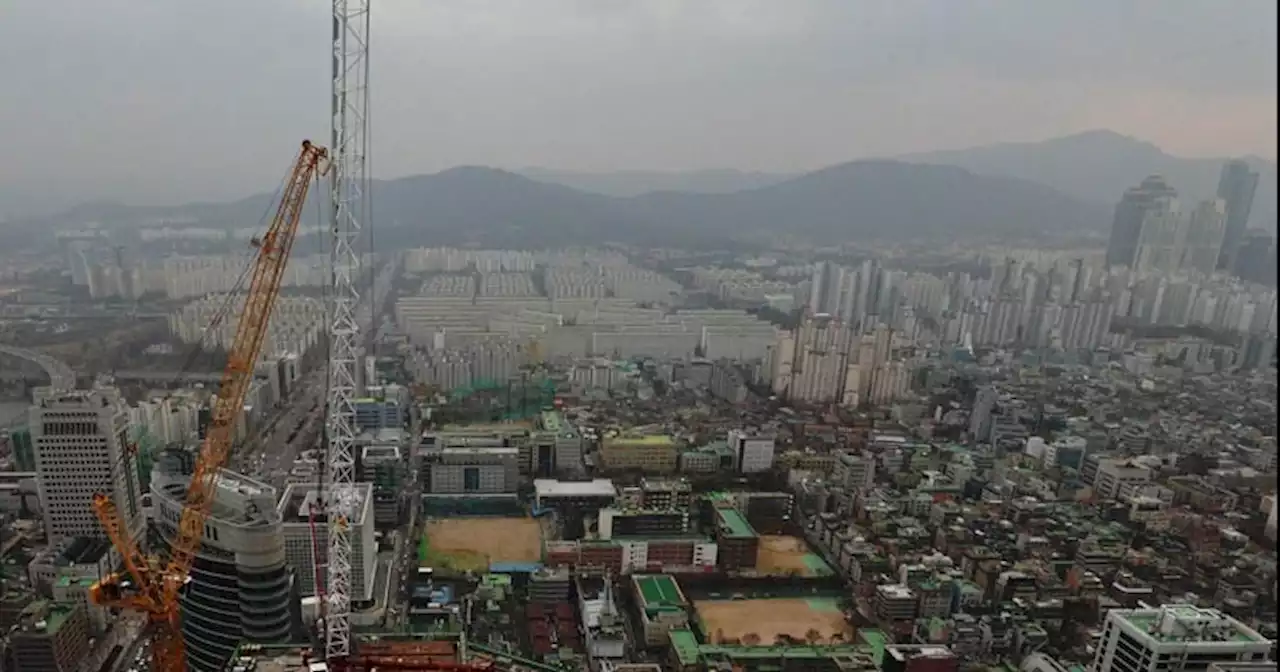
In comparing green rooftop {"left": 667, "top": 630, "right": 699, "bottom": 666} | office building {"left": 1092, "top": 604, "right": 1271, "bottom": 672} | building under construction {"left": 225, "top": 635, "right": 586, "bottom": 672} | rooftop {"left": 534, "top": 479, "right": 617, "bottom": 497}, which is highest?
office building {"left": 1092, "top": 604, "right": 1271, "bottom": 672}

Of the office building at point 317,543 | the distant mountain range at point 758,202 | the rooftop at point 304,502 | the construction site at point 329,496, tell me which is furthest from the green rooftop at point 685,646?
the distant mountain range at point 758,202

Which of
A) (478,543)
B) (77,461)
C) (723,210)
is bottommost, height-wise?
(478,543)

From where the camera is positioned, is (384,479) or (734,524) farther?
(384,479)

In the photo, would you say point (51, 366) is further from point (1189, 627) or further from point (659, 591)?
point (1189, 627)

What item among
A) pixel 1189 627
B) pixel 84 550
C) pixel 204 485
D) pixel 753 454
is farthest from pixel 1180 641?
pixel 84 550

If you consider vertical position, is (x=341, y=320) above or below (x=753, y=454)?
above

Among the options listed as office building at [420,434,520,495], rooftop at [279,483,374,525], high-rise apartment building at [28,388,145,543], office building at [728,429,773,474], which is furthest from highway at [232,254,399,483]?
office building at [728,429,773,474]

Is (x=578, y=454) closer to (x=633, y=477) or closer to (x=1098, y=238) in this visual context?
(x=633, y=477)

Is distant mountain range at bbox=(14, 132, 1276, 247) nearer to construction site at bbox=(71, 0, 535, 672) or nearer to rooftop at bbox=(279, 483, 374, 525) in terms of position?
rooftop at bbox=(279, 483, 374, 525)
